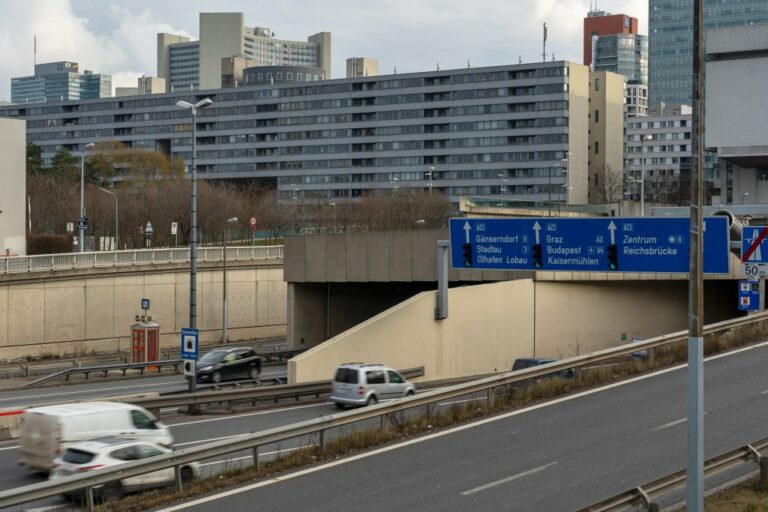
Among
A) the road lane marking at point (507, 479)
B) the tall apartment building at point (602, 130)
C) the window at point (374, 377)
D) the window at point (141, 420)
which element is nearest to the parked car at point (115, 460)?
the window at point (141, 420)

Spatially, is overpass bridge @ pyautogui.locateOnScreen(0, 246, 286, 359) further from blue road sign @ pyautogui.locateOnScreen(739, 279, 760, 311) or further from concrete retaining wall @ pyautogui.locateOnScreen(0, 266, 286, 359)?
blue road sign @ pyautogui.locateOnScreen(739, 279, 760, 311)

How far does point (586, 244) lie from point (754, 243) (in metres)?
10.8

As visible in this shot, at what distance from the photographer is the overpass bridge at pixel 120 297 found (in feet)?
181

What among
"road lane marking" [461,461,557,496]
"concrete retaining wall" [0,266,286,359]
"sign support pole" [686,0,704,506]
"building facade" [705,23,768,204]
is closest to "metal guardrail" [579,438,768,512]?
"sign support pole" [686,0,704,506]

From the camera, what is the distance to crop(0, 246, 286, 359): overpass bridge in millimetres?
55125

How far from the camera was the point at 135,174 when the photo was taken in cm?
11400

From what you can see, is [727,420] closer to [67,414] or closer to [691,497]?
[691,497]

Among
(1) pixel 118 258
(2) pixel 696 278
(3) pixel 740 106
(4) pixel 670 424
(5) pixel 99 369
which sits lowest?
(5) pixel 99 369

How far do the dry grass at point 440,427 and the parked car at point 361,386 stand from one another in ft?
20.8

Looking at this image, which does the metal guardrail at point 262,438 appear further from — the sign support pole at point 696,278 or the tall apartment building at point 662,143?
the tall apartment building at point 662,143

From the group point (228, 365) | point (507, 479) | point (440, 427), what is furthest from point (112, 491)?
point (228, 365)

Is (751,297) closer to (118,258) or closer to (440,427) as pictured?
(440,427)

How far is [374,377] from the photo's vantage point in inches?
1174

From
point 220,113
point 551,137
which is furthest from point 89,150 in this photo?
point 551,137
